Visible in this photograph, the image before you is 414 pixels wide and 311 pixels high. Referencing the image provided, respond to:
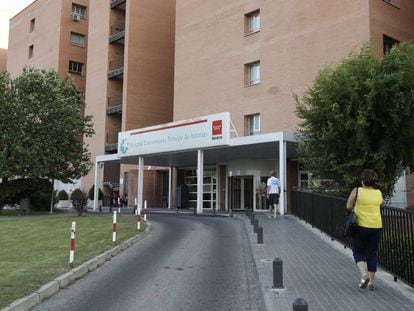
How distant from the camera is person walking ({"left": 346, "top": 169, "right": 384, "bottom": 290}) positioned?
7328 mm

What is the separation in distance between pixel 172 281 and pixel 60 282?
1.91 meters

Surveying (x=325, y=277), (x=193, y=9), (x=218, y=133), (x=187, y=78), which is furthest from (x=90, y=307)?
(x=193, y=9)

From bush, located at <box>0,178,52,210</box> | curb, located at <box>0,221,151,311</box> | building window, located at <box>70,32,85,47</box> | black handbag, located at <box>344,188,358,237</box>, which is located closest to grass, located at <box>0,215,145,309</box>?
curb, located at <box>0,221,151,311</box>

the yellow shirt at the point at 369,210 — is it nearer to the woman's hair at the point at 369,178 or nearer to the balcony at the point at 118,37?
the woman's hair at the point at 369,178

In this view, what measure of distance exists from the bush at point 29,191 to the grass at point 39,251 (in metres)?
11.4

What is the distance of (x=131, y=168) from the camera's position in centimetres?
4175

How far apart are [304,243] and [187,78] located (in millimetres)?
25457

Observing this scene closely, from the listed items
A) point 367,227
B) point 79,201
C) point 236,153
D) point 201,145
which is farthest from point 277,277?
point 236,153

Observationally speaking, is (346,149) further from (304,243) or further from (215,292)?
(215,292)

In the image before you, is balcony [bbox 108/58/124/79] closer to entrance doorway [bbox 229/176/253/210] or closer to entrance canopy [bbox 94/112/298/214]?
entrance canopy [bbox 94/112/298/214]

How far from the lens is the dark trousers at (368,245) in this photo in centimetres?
729

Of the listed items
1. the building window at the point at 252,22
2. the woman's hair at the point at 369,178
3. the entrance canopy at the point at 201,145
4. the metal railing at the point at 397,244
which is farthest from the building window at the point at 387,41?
the woman's hair at the point at 369,178

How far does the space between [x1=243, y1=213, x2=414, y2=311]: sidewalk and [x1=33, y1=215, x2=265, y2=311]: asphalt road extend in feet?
0.98

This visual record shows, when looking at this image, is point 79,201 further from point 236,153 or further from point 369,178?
point 369,178
